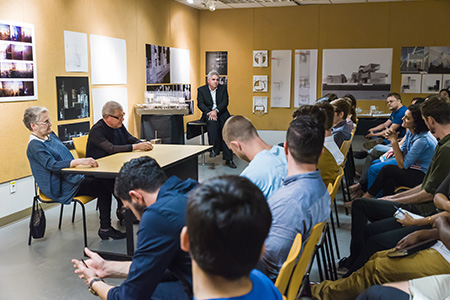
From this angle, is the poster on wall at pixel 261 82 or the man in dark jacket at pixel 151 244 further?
the poster on wall at pixel 261 82

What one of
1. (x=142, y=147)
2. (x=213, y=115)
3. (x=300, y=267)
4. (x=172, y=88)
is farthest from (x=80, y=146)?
(x=172, y=88)

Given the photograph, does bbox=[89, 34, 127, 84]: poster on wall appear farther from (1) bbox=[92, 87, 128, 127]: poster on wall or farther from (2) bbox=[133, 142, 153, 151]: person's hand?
(2) bbox=[133, 142, 153, 151]: person's hand

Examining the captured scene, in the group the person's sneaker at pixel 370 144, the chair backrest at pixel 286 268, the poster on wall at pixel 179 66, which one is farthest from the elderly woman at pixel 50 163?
the poster on wall at pixel 179 66

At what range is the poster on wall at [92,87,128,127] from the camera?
698cm

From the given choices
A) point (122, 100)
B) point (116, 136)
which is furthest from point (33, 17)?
point (122, 100)

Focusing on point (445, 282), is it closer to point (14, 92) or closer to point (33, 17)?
point (14, 92)

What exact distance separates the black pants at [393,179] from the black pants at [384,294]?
2.76m

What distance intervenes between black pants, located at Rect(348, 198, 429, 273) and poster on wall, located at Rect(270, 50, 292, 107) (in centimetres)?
777

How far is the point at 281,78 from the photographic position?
1143cm

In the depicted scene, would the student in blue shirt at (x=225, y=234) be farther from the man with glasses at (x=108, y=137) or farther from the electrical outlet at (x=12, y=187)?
the electrical outlet at (x=12, y=187)

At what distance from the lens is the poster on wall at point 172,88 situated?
9015 millimetres

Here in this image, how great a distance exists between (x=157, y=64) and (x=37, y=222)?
5.19m

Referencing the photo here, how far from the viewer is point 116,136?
5391mm

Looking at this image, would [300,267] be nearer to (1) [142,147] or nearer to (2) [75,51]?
(1) [142,147]
